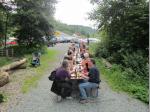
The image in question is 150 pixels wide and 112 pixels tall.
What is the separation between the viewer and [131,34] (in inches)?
989

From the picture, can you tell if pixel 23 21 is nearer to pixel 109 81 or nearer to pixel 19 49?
pixel 19 49

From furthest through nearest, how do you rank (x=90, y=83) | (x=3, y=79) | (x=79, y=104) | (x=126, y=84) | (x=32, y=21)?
(x=32, y=21)
(x=3, y=79)
(x=126, y=84)
(x=90, y=83)
(x=79, y=104)

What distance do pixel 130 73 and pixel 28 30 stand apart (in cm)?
2163

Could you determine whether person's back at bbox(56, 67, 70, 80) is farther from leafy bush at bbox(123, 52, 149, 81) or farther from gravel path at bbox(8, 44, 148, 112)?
leafy bush at bbox(123, 52, 149, 81)

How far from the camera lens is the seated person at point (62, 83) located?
12094 mm

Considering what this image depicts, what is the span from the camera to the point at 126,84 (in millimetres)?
15109

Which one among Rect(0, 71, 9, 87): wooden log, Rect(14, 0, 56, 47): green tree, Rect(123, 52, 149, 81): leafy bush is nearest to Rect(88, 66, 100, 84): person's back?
Rect(123, 52, 149, 81): leafy bush

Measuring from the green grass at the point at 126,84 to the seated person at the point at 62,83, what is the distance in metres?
2.54

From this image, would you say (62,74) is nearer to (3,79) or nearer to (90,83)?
(90,83)

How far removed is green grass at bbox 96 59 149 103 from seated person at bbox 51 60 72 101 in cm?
254

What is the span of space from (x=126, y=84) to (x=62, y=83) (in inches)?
156

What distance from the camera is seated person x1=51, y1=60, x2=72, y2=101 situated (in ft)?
39.7

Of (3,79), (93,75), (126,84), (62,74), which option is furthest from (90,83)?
(3,79)

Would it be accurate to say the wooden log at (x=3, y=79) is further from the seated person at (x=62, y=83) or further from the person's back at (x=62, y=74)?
the person's back at (x=62, y=74)
